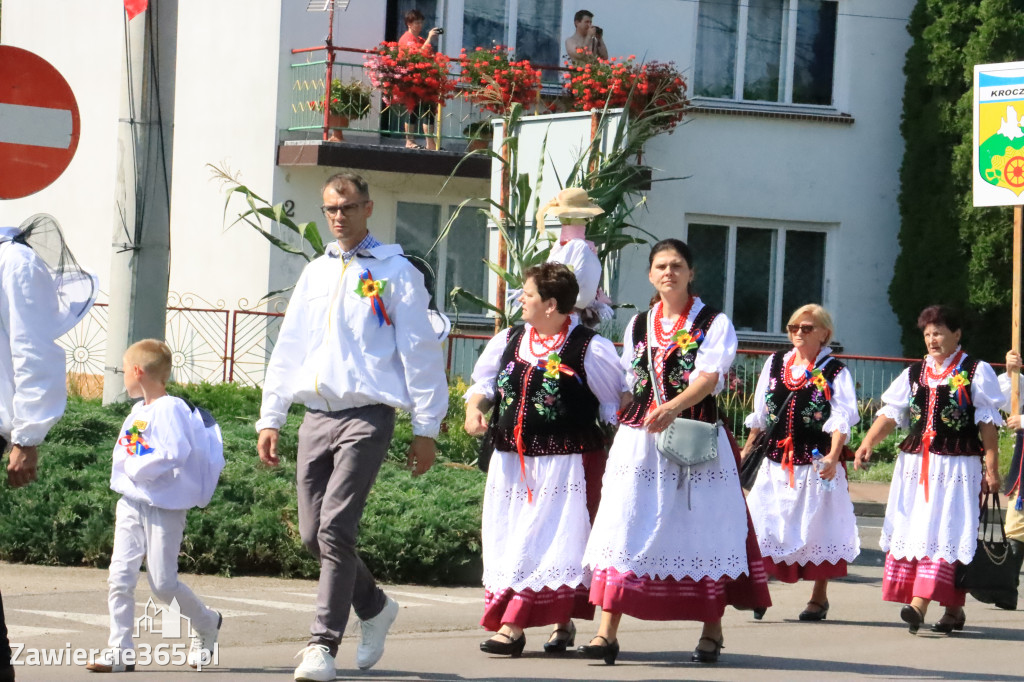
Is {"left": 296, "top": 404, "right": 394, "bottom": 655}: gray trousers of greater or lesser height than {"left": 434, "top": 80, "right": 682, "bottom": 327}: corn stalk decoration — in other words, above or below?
below

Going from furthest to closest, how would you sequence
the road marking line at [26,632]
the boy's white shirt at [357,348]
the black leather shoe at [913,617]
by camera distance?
the black leather shoe at [913,617] → the road marking line at [26,632] → the boy's white shirt at [357,348]

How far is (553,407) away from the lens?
773 cm

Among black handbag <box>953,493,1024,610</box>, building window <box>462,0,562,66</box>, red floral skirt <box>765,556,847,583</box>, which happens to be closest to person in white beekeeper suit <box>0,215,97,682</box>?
red floral skirt <box>765,556,847,583</box>

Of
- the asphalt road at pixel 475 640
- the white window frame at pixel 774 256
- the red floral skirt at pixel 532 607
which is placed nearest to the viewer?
the asphalt road at pixel 475 640

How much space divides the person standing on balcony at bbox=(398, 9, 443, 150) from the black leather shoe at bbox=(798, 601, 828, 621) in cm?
Result: 1126

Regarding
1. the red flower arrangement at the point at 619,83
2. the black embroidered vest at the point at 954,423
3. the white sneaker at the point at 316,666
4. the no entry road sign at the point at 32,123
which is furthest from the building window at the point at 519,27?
the white sneaker at the point at 316,666

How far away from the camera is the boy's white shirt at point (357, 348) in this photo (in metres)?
6.68

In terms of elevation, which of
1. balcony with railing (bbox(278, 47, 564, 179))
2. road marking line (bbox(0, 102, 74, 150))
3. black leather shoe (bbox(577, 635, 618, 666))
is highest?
balcony with railing (bbox(278, 47, 564, 179))

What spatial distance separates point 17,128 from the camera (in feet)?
26.4

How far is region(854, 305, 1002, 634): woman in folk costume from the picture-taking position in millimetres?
9250

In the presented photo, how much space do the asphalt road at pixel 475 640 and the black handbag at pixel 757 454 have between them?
83cm

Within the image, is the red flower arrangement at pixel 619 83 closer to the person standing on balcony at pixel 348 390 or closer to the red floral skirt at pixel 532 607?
the red floral skirt at pixel 532 607

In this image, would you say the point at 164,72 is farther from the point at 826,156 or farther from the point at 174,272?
the point at 826,156

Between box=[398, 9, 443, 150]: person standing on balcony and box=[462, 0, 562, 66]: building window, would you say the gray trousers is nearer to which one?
box=[398, 9, 443, 150]: person standing on balcony
